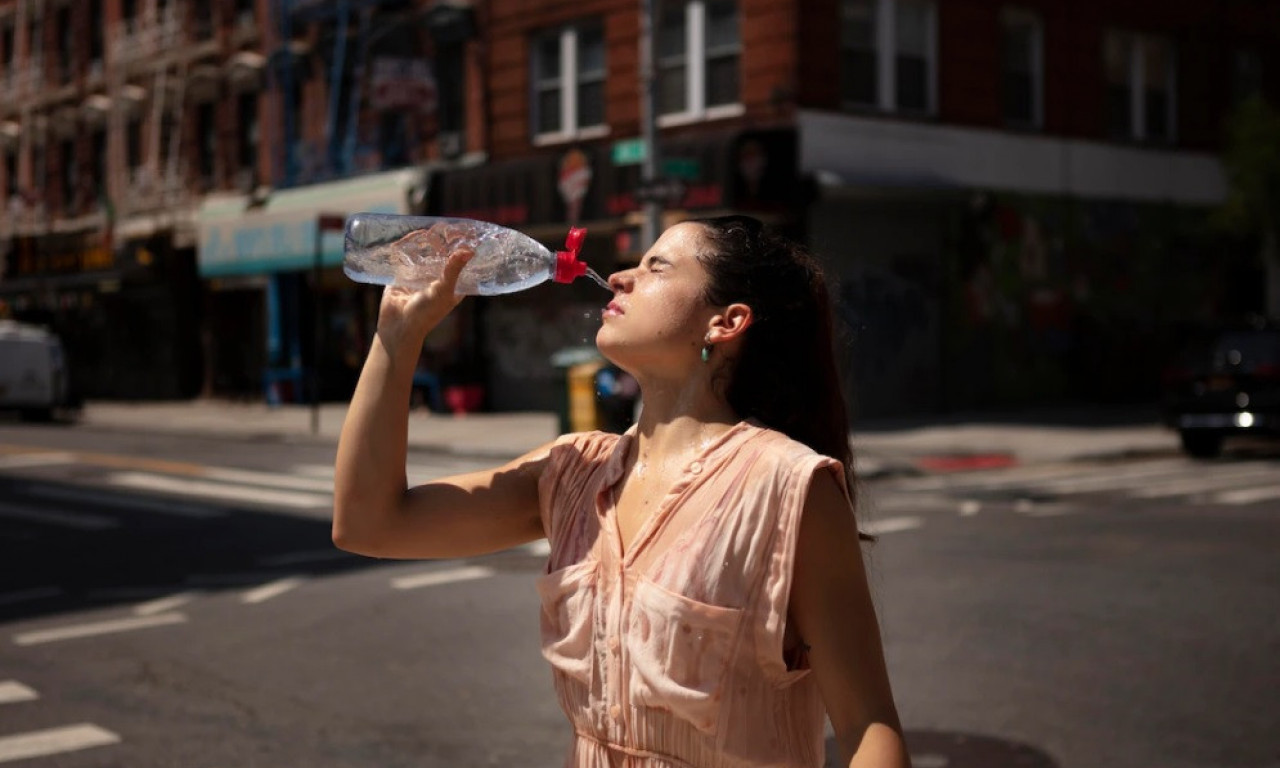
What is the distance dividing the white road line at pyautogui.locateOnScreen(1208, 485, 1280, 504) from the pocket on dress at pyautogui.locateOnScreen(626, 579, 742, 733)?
1215 cm

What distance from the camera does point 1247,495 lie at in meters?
14.0

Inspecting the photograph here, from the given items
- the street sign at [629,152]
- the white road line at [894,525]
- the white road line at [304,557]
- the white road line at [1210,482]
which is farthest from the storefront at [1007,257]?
→ the white road line at [304,557]

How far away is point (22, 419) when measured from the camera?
97.6 feet

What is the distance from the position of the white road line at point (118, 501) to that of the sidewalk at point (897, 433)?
18.3ft

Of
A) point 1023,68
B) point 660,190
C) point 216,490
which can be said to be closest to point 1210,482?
point 660,190

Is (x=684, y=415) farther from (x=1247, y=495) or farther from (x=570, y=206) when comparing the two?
(x=570, y=206)

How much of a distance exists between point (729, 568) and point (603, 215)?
22403mm

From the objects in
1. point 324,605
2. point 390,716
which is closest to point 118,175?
point 324,605

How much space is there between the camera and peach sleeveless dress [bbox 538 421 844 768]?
2.41 m

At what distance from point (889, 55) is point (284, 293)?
14193mm

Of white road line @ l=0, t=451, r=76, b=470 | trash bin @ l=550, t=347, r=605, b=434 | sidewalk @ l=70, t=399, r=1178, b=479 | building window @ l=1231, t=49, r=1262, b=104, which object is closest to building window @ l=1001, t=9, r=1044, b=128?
sidewalk @ l=70, t=399, r=1178, b=479

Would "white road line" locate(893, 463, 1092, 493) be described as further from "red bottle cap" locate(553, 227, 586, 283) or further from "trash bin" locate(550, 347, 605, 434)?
"red bottle cap" locate(553, 227, 586, 283)

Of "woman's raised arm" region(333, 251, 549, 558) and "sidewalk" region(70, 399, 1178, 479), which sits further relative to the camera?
"sidewalk" region(70, 399, 1178, 479)

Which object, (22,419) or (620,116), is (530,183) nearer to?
(620,116)
